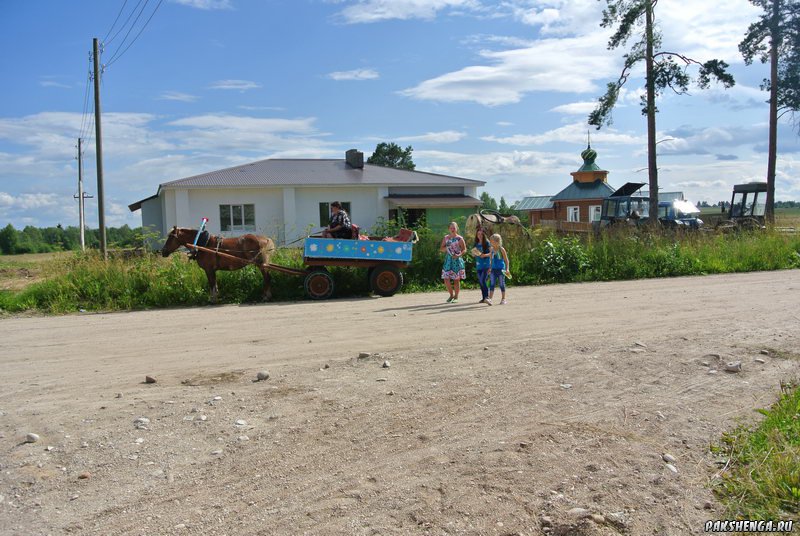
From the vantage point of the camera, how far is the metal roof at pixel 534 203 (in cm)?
6712

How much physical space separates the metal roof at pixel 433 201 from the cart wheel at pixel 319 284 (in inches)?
838

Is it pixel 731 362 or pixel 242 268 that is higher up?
pixel 242 268

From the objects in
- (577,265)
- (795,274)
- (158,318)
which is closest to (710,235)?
(795,274)

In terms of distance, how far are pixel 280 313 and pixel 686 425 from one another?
8236 mm

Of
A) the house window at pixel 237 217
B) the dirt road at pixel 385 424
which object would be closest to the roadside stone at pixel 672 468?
the dirt road at pixel 385 424

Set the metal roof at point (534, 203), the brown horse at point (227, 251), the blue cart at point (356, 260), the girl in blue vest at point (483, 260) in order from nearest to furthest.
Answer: the girl in blue vest at point (483, 260) < the blue cart at point (356, 260) < the brown horse at point (227, 251) < the metal roof at point (534, 203)

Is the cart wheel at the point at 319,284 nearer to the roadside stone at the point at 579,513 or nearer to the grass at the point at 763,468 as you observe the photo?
the grass at the point at 763,468

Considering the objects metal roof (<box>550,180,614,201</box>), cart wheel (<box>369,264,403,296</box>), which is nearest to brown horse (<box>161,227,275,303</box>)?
cart wheel (<box>369,264,403,296</box>)

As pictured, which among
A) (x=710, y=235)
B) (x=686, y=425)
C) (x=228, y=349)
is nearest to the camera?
(x=686, y=425)

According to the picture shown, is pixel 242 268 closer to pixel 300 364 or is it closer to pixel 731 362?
pixel 300 364

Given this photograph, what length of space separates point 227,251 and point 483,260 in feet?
18.7

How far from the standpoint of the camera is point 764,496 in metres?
4.45

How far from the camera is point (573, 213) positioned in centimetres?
5647

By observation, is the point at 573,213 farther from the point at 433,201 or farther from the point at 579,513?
the point at 579,513
